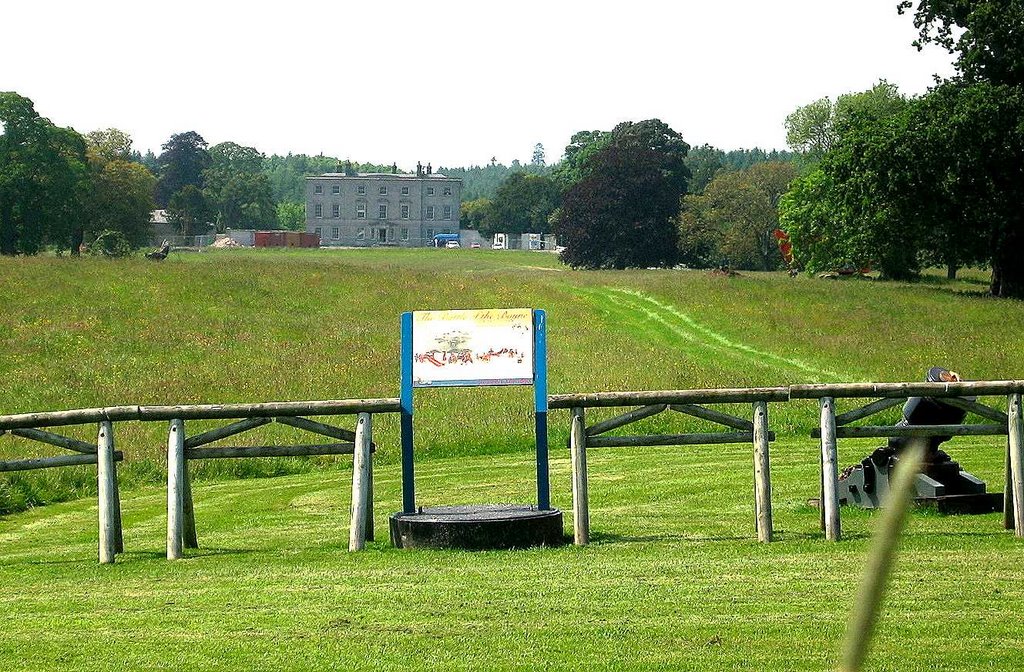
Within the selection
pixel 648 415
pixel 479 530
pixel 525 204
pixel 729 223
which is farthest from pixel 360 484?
pixel 525 204

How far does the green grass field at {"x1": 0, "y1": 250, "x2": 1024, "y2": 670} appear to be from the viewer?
28.1ft

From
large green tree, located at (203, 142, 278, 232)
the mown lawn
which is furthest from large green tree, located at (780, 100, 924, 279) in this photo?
large green tree, located at (203, 142, 278, 232)

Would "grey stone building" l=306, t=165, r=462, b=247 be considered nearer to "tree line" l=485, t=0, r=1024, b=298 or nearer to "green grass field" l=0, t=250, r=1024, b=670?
"tree line" l=485, t=0, r=1024, b=298

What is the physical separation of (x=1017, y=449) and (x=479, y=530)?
495cm

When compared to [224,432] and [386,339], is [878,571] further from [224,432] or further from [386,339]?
[386,339]

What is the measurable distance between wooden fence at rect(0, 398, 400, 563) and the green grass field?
16.3 inches

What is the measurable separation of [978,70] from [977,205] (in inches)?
250

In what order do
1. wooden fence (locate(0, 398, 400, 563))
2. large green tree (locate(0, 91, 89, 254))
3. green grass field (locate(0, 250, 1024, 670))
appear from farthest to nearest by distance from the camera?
1. large green tree (locate(0, 91, 89, 254))
2. wooden fence (locate(0, 398, 400, 563))
3. green grass field (locate(0, 250, 1024, 670))

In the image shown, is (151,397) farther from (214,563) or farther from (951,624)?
(951,624)

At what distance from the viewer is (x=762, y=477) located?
12.9 metres

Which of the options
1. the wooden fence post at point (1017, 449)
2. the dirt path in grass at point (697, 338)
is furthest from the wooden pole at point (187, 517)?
the dirt path in grass at point (697, 338)

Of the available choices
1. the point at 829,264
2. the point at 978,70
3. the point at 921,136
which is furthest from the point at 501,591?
the point at 829,264

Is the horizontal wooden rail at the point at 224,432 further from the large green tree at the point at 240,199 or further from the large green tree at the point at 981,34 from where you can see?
the large green tree at the point at 240,199

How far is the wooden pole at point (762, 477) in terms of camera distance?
12758mm
